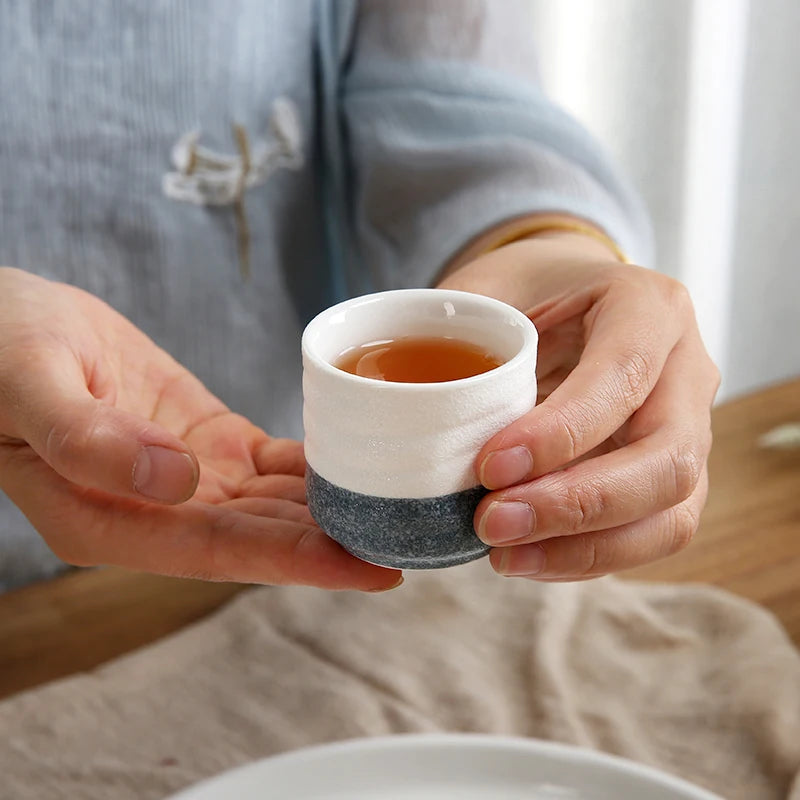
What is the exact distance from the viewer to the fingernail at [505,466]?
0.55 m

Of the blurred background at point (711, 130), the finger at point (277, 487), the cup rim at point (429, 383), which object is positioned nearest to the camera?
the cup rim at point (429, 383)

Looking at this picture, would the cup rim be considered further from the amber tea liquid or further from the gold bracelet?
the gold bracelet

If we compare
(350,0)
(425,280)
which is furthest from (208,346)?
(350,0)

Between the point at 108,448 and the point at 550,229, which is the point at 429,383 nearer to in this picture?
the point at 108,448

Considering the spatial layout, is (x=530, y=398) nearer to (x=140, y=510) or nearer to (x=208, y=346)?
(x=140, y=510)

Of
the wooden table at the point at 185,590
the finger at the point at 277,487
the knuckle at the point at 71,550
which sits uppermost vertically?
the finger at the point at 277,487

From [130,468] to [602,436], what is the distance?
27 centimetres

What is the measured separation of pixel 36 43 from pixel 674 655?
0.80 m

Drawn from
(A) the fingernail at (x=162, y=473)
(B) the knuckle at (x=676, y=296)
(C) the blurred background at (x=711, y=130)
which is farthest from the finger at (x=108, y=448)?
(C) the blurred background at (x=711, y=130)

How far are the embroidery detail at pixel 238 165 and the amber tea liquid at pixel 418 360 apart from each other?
523 millimetres

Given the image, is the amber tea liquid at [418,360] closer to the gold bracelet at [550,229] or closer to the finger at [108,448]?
the finger at [108,448]

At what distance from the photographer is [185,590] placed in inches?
38.9

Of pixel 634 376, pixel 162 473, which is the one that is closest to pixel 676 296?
→ pixel 634 376

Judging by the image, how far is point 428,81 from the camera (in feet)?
3.53
